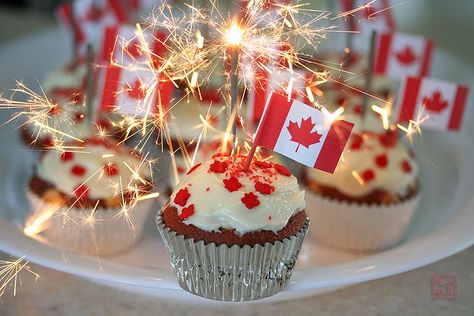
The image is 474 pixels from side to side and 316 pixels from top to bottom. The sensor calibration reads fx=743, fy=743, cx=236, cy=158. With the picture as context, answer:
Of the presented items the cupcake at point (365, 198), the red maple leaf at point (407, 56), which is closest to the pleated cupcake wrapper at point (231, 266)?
the cupcake at point (365, 198)

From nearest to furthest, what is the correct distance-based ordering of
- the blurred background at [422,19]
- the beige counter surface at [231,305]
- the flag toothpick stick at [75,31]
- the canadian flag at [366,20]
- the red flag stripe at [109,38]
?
the beige counter surface at [231,305] < the red flag stripe at [109,38] < the flag toothpick stick at [75,31] < the canadian flag at [366,20] < the blurred background at [422,19]

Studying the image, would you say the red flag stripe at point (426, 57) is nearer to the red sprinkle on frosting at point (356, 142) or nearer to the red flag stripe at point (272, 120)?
the red sprinkle on frosting at point (356, 142)

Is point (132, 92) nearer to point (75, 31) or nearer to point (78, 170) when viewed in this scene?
point (78, 170)

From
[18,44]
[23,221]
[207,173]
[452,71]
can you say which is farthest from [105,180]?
[452,71]

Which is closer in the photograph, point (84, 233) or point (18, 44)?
point (84, 233)

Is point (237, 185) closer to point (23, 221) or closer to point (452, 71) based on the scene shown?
point (23, 221)

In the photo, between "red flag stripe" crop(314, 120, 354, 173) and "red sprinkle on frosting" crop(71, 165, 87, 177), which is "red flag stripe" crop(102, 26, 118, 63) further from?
"red flag stripe" crop(314, 120, 354, 173)

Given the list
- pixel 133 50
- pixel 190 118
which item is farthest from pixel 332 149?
pixel 190 118
